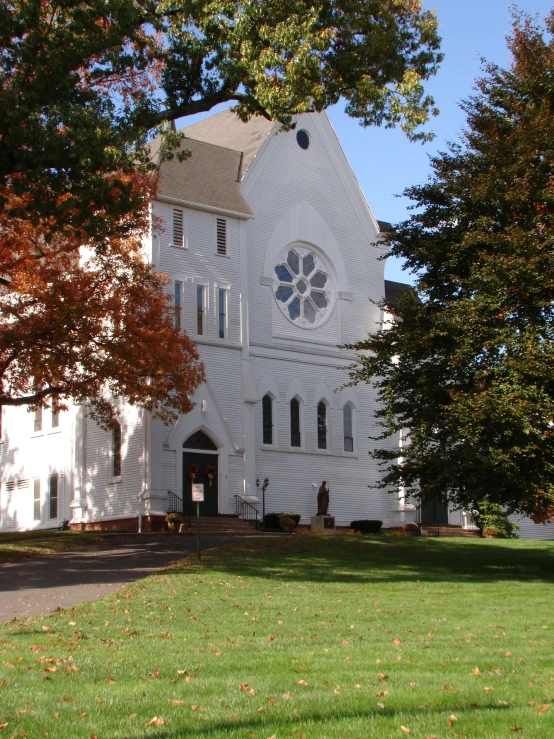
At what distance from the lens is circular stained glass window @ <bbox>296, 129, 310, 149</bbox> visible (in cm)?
4203

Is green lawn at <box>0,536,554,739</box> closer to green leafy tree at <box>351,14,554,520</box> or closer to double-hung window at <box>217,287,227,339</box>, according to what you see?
green leafy tree at <box>351,14,554,520</box>

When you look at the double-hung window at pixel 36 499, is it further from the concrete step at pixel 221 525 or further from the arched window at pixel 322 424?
the arched window at pixel 322 424

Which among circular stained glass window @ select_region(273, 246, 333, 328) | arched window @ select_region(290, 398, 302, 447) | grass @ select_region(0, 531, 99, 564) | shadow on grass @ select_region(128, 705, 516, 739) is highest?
circular stained glass window @ select_region(273, 246, 333, 328)

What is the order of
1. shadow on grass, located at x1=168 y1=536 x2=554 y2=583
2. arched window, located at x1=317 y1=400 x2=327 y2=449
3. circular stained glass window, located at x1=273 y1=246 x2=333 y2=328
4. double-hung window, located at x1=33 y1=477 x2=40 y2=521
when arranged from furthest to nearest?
circular stained glass window, located at x1=273 y1=246 x2=333 y2=328 → arched window, located at x1=317 y1=400 x2=327 y2=449 → double-hung window, located at x1=33 y1=477 x2=40 y2=521 → shadow on grass, located at x1=168 y1=536 x2=554 y2=583

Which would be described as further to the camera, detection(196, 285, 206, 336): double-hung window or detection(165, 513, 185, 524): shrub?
detection(196, 285, 206, 336): double-hung window

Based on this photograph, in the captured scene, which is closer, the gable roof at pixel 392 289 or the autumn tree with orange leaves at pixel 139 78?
the autumn tree with orange leaves at pixel 139 78

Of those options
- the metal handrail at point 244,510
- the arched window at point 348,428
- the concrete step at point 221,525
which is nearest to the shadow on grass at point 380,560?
the concrete step at point 221,525

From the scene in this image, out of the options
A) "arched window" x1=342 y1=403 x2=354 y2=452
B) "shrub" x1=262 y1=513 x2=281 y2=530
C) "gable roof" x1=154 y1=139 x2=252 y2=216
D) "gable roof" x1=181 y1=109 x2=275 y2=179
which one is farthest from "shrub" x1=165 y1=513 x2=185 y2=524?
"gable roof" x1=181 y1=109 x2=275 y2=179

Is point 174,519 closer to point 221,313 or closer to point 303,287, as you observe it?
point 221,313

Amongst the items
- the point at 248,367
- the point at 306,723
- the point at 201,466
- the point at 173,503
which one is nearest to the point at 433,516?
the point at 248,367

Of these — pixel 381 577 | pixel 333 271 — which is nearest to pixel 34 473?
pixel 333 271

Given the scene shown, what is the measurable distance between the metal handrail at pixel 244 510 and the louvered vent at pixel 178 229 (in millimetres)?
9967

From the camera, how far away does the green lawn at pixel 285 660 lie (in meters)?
7.22

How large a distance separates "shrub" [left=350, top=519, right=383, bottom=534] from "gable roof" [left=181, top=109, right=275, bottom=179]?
14.9 meters
